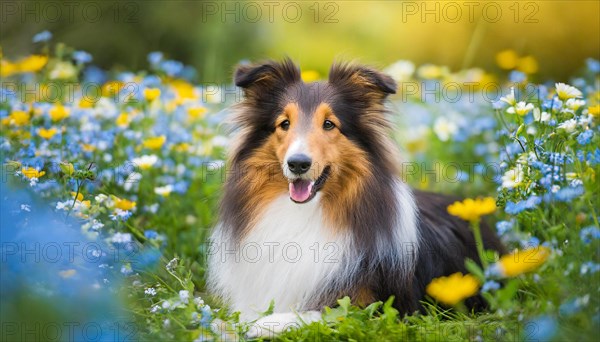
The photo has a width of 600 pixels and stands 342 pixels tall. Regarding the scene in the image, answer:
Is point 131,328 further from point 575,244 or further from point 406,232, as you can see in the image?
point 575,244

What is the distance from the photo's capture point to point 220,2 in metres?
13.3

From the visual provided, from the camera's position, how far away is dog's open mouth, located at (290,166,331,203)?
14.4ft

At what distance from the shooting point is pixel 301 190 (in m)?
4.39

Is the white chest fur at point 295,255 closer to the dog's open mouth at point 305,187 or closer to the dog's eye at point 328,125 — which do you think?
the dog's open mouth at point 305,187

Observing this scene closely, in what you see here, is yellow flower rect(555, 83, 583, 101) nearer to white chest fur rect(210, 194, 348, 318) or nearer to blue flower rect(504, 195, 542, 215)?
blue flower rect(504, 195, 542, 215)

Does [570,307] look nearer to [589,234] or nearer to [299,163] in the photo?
[589,234]

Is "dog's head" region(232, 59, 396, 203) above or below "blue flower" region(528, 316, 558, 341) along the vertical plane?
above

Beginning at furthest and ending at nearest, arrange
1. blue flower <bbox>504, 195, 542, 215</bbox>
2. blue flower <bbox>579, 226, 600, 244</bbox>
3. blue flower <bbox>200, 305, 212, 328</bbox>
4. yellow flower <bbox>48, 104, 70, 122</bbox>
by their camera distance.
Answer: yellow flower <bbox>48, 104, 70, 122</bbox>, blue flower <bbox>200, 305, 212, 328</bbox>, blue flower <bbox>504, 195, 542, 215</bbox>, blue flower <bbox>579, 226, 600, 244</bbox>

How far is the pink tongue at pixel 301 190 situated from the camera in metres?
4.38

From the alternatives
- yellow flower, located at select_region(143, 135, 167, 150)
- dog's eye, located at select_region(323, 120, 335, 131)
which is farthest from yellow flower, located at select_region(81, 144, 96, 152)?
→ dog's eye, located at select_region(323, 120, 335, 131)

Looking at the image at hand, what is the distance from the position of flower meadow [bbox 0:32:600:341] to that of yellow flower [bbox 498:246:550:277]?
0.01 metres

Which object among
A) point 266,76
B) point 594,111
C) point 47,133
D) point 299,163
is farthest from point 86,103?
point 594,111

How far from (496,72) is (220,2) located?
486 cm

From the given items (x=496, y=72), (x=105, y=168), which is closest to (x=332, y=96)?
(x=105, y=168)
